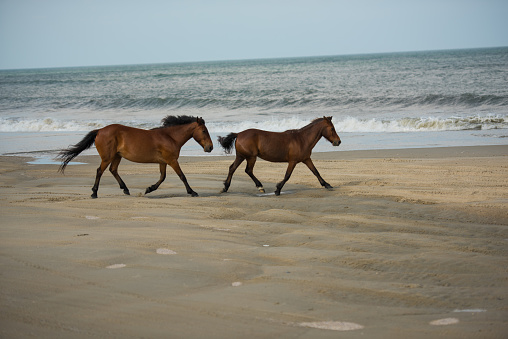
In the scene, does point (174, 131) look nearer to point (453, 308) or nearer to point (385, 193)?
point (385, 193)

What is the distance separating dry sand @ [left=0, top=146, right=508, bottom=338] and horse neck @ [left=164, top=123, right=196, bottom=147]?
93cm

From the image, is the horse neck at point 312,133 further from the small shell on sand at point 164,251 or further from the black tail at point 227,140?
the small shell on sand at point 164,251

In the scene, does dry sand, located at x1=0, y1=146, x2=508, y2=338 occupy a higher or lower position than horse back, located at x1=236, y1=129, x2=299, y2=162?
lower

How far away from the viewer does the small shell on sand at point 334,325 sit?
3.43 meters

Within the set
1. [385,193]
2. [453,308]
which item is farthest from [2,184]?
[453,308]

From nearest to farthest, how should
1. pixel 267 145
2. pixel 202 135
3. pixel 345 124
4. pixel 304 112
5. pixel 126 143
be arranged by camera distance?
pixel 126 143, pixel 202 135, pixel 267 145, pixel 345 124, pixel 304 112

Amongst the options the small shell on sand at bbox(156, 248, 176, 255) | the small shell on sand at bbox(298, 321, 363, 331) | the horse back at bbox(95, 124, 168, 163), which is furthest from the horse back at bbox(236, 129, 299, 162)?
the small shell on sand at bbox(298, 321, 363, 331)

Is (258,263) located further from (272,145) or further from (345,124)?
(345,124)

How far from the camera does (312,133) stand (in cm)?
963

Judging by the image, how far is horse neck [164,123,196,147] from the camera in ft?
30.5

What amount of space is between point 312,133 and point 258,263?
16.6ft

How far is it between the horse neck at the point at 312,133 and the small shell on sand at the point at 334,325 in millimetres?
6220

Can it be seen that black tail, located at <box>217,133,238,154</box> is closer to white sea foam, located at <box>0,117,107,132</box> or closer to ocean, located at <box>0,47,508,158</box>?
ocean, located at <box>0,47,508,158</box>

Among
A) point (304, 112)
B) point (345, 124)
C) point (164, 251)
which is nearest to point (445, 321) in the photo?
point (164, 251)
